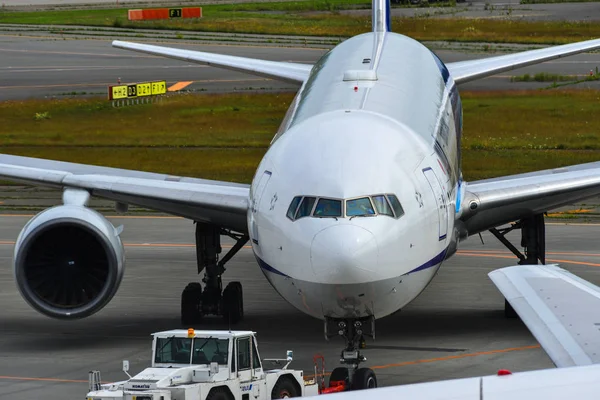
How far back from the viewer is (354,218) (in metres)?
20.1

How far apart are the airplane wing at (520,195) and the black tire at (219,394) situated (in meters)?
7.06

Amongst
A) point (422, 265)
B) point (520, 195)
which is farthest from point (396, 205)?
point (520, 195)

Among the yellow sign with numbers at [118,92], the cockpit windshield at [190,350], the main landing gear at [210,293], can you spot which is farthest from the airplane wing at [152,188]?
the yellow sign with numbers at [118,92]

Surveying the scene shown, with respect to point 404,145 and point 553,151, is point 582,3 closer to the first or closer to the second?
point 553,151

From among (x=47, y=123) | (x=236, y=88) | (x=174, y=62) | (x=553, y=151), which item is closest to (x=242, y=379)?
(x=553, y=151)

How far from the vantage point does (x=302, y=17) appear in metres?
95.6

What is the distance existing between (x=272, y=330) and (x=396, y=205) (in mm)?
6950

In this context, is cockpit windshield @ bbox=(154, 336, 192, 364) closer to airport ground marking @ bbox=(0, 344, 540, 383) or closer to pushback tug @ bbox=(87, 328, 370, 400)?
pushback tug @ bbox=(87, 328, 370, 400)

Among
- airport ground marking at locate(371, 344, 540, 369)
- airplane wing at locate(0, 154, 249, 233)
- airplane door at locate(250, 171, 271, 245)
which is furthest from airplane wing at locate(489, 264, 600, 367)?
airplane wing at locate(0, 154, 249, 233)

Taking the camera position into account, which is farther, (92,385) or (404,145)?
(404,145)

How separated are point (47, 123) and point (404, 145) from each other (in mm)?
38683

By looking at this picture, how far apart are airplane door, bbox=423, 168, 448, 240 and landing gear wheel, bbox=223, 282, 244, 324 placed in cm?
648

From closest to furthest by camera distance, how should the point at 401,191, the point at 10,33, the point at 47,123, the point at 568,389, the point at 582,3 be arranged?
the point at 568,389 → the point at 401,191 → the point at 47,123 → the point at 10,33 → the point at 582,3

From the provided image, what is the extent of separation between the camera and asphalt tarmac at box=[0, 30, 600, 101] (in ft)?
224
